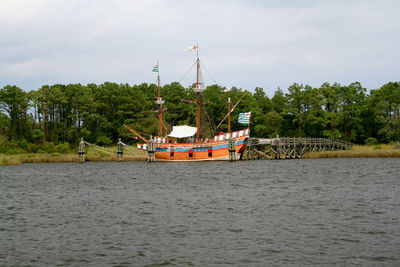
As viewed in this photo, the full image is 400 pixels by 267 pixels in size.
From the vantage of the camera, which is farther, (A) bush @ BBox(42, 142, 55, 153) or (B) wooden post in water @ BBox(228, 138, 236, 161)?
(A) bush @ BBox(42, 142, 55, 153)

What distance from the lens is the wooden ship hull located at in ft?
221

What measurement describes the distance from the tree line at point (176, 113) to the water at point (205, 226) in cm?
5811

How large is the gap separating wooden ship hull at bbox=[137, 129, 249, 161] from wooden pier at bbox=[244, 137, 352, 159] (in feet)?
17.1

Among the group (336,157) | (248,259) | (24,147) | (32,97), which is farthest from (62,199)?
→ (32,97)

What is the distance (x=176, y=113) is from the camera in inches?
4247

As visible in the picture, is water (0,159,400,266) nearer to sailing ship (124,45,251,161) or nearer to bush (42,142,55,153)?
sailing ship (124,45,251,161)

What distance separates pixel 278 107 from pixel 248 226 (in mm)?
86769

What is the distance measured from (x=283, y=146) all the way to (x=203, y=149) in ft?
49.1

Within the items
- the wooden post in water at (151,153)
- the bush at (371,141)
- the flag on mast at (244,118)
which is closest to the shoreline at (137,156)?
the bush at (371,141)

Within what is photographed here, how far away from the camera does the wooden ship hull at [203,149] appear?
67.3 meters

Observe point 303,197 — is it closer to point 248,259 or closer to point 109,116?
point 248,259

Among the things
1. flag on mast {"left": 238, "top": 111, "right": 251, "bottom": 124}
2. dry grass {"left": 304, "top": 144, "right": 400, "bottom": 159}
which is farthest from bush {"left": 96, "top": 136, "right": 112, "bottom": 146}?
dry grass {"left": 304, "top": 144, "right": 400, "bottom": 159}

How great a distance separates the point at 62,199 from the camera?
88.5 ft

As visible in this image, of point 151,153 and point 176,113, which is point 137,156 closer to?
point 151,153
